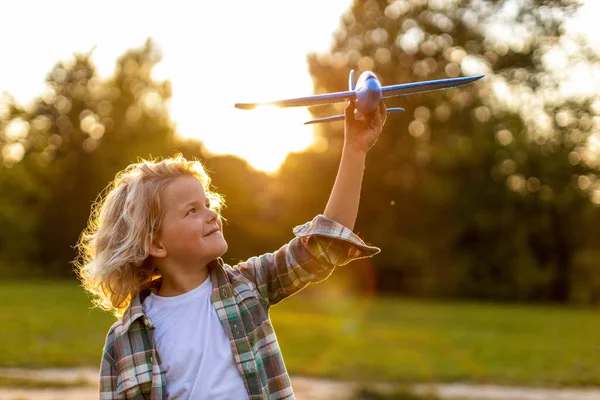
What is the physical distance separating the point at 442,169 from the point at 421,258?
11.3 feet

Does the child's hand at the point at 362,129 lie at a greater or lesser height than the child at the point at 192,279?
greater

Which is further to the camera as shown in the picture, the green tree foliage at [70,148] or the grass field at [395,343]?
the green tree foliage at [70,148]

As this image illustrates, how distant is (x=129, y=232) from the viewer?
93.8 inches

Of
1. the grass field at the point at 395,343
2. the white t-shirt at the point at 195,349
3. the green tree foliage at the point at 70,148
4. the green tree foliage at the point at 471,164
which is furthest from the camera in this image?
the green tree foliage at the point at 70,148

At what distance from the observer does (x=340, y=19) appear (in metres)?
29.3

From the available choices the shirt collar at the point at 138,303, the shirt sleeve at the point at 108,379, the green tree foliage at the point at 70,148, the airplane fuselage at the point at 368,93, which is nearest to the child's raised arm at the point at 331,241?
the shirt collar at the point at 138,303

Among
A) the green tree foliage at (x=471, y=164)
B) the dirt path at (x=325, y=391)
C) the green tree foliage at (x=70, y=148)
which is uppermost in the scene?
the green tree foliage at (x=70, y=148)

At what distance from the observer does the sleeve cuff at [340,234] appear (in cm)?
223

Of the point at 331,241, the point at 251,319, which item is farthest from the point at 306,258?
the point at 251,319

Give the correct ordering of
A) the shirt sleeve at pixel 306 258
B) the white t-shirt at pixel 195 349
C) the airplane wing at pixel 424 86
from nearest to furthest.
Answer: the airplane wing at pixel 424 86 → the white t-shirt at pixel 195 349 → the shirt sleeve at pixel 306 258

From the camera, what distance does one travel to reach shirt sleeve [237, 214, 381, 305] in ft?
7.38

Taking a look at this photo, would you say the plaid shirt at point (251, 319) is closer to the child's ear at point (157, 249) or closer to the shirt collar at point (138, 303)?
the shirt collar at point (138, 303)

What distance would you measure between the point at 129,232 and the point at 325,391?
204 inches

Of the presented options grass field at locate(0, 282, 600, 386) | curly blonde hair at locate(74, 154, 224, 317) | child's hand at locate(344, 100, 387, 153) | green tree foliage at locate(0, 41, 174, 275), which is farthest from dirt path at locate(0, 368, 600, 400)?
green tree foliage at locate(0, 41, 174, 275)
